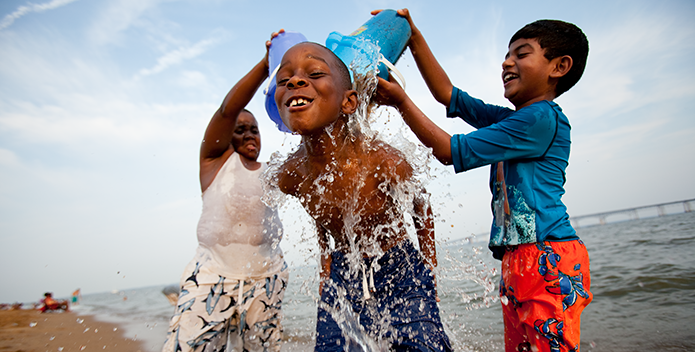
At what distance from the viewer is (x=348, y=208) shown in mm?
1960

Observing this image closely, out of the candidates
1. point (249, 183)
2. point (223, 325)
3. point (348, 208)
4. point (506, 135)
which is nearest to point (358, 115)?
point (348, 208)

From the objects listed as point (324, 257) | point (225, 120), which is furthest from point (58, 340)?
point (324, 257)

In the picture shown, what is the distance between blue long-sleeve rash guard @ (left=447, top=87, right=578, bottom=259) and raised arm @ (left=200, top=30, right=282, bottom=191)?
5.00ft

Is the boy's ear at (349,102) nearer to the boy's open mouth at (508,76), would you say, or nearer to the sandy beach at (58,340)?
the boy's open mouth at (508,76)

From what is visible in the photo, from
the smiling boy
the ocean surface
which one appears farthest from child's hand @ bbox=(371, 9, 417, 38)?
the ocean surface

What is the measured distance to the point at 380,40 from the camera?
2.10 metres

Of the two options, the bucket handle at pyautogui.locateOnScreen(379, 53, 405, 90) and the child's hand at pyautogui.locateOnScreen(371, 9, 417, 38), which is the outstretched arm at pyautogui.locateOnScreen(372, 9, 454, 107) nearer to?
the child's hand at pyautogui.locateOnScreen(371, 9, 417, 38)

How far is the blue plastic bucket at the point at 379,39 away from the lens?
1.95 m

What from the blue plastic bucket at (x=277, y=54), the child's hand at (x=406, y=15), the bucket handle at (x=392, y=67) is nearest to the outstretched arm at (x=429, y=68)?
the child's hand at (x=406, y=15)

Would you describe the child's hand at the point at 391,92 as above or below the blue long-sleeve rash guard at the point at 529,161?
above

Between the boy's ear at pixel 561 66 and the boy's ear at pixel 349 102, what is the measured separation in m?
1.01

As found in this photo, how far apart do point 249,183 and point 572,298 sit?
6.88ft

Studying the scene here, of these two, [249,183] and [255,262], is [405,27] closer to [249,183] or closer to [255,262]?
[249,183]

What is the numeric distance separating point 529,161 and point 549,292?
601mm
